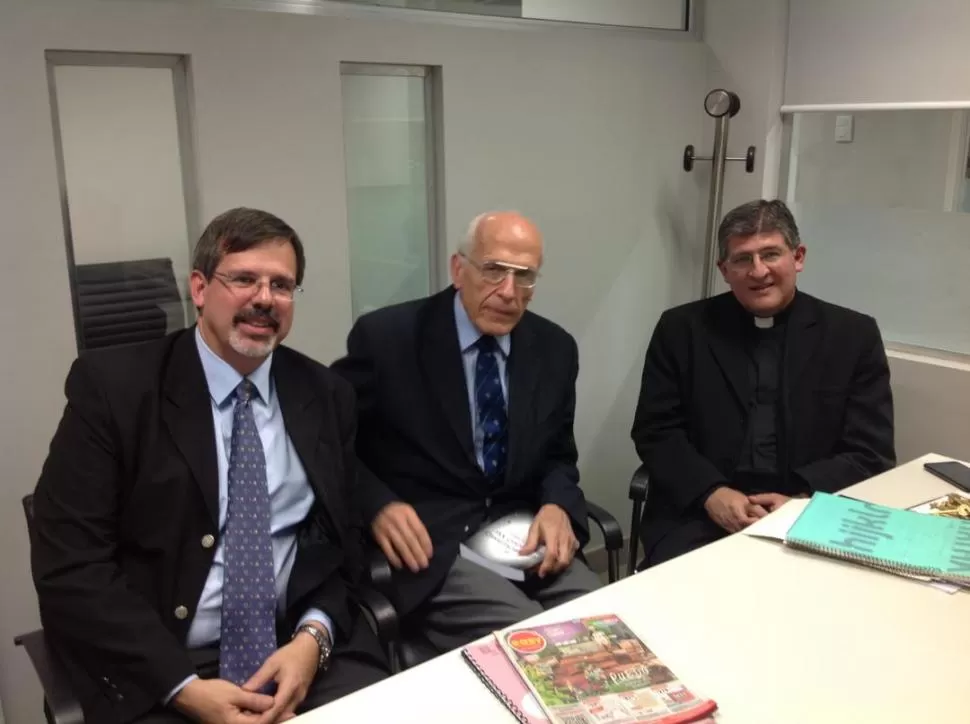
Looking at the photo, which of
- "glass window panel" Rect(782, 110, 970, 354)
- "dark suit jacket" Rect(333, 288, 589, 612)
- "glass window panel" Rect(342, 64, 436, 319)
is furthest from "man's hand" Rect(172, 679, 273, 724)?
"glass window panel" Rect(782, 110, 970, 354)

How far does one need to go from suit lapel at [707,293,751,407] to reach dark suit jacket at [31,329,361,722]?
4.71 feet

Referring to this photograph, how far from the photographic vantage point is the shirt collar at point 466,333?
2.24 metres

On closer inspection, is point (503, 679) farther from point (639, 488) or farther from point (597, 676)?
point (639, 488)

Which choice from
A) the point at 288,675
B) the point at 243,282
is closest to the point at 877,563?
the point at 288,675

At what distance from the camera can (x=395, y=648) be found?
1.98m

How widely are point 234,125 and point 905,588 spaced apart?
198 centimetres

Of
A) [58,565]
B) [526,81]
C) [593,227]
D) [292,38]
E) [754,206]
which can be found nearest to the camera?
[58,565]

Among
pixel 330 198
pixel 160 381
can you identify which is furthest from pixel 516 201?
pixel 160 381

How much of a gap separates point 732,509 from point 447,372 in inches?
35.4

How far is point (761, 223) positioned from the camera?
248cm

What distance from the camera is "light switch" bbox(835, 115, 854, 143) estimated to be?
3.03 m

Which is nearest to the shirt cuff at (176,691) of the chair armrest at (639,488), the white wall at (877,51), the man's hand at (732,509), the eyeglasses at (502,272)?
the eyeglasses at (502,272)

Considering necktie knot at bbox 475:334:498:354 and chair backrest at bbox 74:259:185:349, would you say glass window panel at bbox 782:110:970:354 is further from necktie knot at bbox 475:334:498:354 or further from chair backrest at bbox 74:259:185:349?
chair backrest at bbox 74:259:185:349

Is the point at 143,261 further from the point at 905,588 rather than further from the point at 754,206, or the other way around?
the point at 905,588
